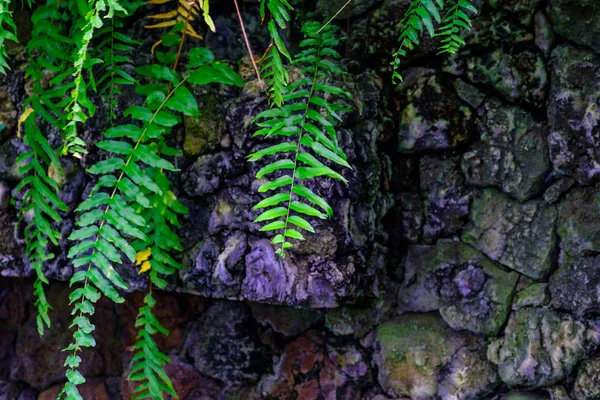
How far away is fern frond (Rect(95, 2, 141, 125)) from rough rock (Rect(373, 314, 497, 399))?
1.02 meters

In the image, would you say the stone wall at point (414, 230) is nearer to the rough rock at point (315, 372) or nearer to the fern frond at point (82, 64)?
the rough rock at point (315, 372)

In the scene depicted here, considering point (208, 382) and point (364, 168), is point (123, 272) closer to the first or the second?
point (208, 382)

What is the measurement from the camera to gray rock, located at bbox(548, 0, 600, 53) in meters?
1.59

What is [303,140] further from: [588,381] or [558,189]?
[588,381]

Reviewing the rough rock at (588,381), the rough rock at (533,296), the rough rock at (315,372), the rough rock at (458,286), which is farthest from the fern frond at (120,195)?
the rough rock at (588,381)

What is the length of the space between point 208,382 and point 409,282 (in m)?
0.72

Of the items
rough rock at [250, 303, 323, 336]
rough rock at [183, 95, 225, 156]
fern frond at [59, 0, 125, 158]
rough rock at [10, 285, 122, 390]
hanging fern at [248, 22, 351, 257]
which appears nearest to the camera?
fern frond at [59, 0, 125, 158]

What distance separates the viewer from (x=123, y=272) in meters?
1.81

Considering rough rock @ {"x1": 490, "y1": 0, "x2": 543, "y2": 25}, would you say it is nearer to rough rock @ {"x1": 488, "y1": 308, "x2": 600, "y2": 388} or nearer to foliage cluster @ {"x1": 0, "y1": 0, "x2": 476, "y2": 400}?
foliage cluster @ {"x1": 0, "y1": 0, "x2": 476, "y2": 400}

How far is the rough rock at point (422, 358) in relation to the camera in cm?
173

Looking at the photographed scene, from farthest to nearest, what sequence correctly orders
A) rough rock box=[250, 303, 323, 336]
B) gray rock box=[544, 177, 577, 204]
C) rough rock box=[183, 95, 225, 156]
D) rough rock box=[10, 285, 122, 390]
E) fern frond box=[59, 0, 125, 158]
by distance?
rough rock box=[10, 285, 122, 390] → rough rock box=[250, 303, 323, 336] → rough rock box=[183, 95, 225, 156] → gray rock box=[544, 177, 577, 204] → fern frond box=[59, 0, 125, 158]

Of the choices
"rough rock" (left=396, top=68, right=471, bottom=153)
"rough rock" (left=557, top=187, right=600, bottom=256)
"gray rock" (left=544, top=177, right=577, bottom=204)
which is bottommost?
"rough rock" (left=557, top=187, right=600, bottom=256)

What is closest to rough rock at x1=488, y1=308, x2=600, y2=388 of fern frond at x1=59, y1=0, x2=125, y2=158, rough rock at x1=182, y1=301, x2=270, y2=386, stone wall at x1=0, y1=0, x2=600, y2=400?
stone wall at x1=0, y1=0, x2=600, y2=400

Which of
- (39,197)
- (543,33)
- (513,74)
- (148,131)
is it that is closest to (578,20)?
(543,33)
